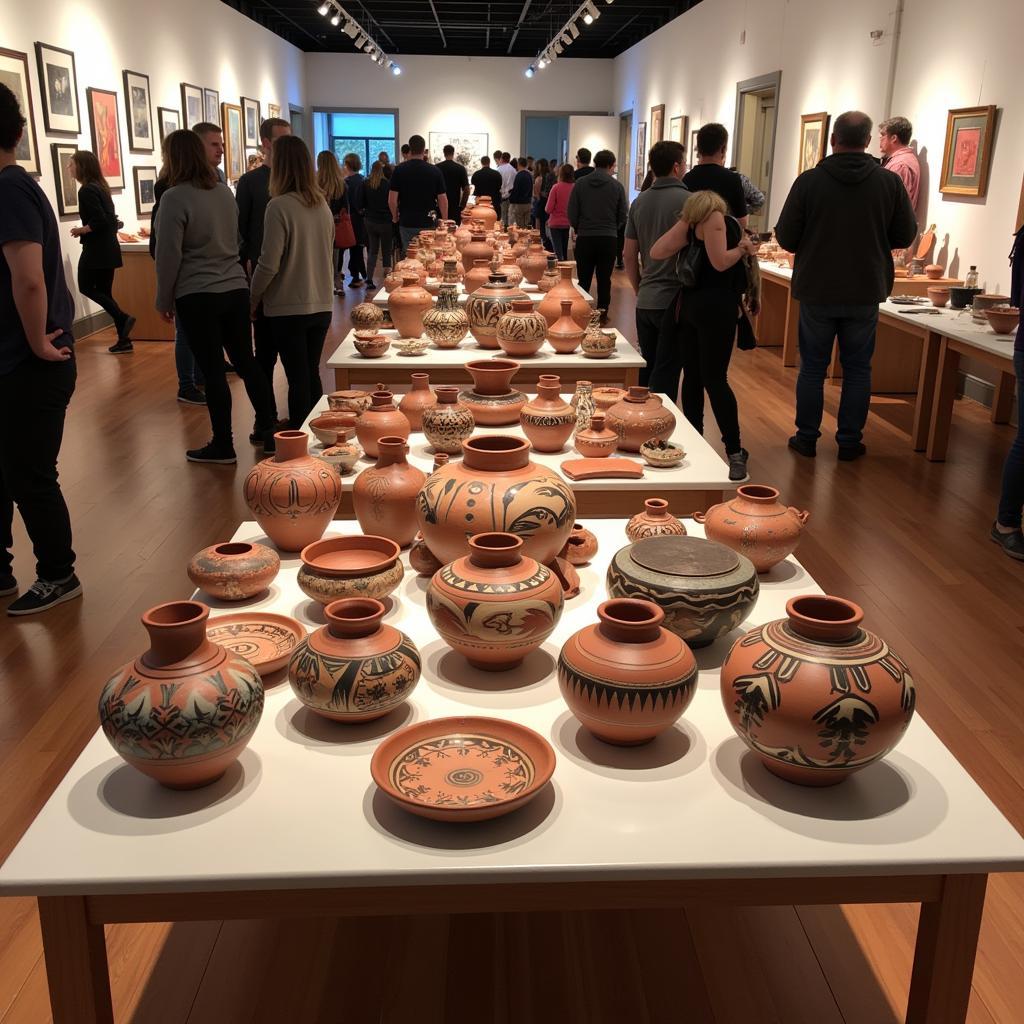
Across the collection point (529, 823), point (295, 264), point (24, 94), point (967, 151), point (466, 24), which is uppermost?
point (466, 24)

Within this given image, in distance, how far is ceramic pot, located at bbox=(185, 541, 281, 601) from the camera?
194 centimetres

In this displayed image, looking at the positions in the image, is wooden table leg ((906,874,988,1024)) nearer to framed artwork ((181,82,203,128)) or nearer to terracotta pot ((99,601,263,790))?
terracotta pot ((99,601,263,790))

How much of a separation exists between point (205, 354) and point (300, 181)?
92 centimetres

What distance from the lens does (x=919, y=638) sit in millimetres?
3279

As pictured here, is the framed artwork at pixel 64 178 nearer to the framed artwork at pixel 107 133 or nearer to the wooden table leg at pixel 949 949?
the framed artwork at pixel 107 133

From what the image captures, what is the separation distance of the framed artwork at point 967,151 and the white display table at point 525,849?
592 cm

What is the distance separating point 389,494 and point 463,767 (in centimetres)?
86

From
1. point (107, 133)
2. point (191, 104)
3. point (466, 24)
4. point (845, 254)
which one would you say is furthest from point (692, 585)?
point (466, 24)

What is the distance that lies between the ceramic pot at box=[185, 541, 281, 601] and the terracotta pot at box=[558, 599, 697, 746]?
74cm

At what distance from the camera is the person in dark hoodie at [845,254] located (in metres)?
4.71

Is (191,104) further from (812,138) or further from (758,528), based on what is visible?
(758,528)

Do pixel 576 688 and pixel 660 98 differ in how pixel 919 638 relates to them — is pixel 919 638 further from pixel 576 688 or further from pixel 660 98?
pixel 660 98

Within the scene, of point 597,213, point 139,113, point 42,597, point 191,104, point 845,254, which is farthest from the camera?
point 191,104

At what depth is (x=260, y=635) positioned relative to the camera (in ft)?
5.93
